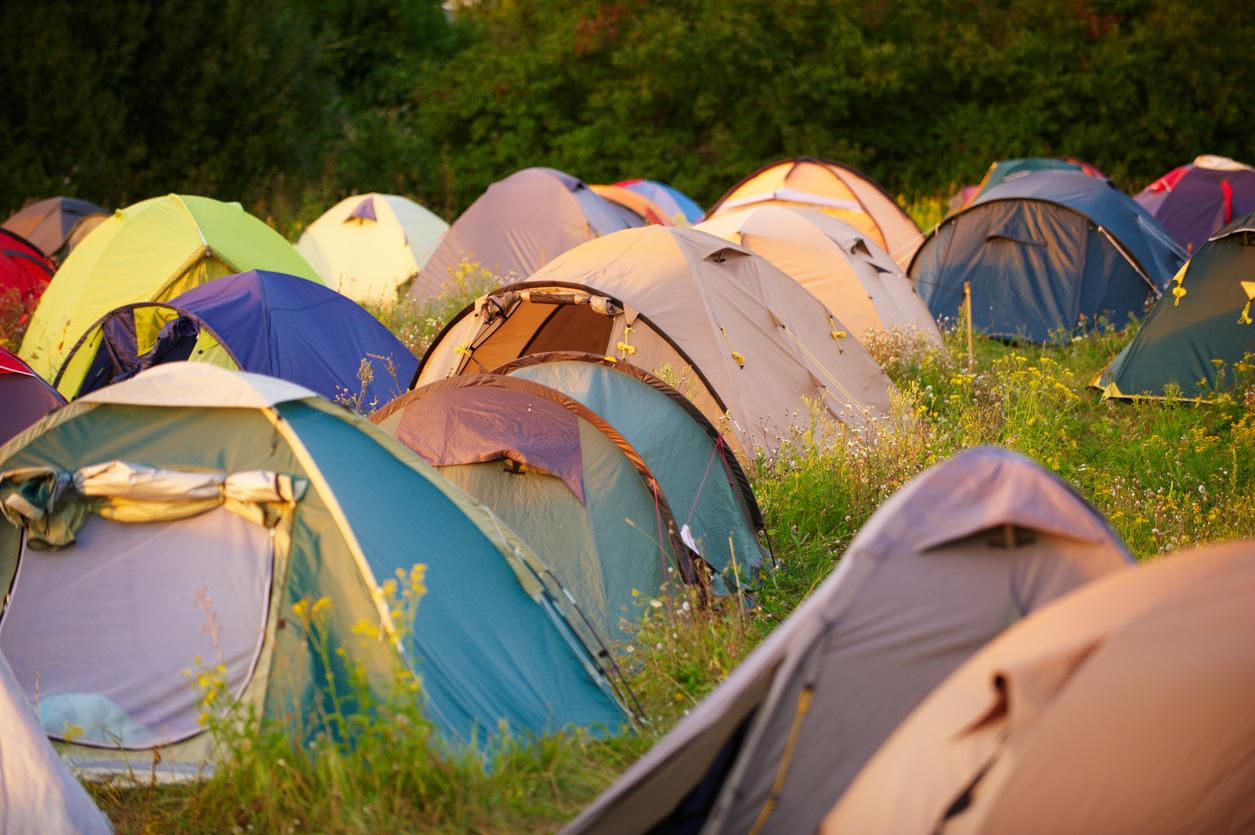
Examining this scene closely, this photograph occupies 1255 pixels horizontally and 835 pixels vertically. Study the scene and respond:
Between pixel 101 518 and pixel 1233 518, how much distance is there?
5055 millimetres

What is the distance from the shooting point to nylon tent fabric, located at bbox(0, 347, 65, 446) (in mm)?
6539

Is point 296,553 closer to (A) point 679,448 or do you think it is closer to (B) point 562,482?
(B) point 562,482

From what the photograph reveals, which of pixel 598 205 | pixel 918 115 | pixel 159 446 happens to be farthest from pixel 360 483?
pixel 918 115

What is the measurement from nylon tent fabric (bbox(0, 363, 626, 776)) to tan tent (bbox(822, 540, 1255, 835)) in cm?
149

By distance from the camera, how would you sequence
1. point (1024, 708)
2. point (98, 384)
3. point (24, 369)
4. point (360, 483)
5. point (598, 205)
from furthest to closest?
point (598, 205) < point (98, 384) < point (24, 369) < point (360, 483) < point (1024, 708)

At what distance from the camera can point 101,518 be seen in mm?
4273

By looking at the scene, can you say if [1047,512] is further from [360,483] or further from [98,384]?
[98,384]

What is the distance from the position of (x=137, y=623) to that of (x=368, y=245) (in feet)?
35.4

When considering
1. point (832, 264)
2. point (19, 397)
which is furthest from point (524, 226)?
point (19, 397)

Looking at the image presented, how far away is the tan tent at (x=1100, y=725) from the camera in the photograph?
2.77m

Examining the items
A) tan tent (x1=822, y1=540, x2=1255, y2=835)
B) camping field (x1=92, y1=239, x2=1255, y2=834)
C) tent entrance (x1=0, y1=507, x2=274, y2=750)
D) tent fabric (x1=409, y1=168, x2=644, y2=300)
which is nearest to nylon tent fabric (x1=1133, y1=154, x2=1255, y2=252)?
camping field (x1=92, y1=239, x2=1255, y2=834)

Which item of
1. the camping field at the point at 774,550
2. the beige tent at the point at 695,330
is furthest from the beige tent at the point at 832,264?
the beige tent at the point at 695,330

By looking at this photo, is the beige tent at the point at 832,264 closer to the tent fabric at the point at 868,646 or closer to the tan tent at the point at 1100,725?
the tent fabric at the point at 868,646

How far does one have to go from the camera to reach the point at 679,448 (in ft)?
19.2
